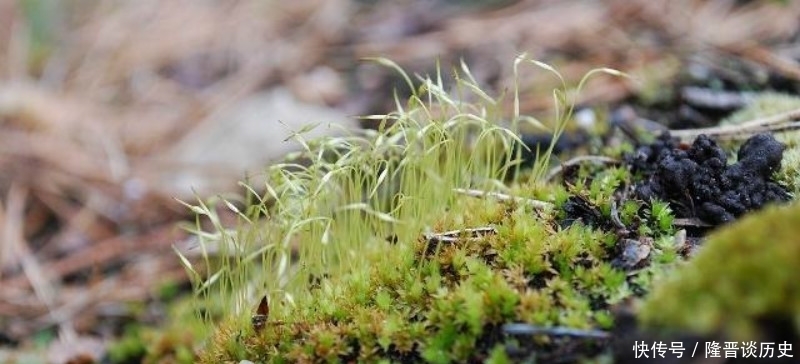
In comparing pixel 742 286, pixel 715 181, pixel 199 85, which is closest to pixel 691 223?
pixel 715 181

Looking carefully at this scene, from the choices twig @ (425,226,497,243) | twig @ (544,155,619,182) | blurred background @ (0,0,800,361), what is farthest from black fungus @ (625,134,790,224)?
blurred background @ (0,0,800,361)

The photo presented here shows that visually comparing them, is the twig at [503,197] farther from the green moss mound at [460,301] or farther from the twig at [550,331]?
the twig at [550,331]

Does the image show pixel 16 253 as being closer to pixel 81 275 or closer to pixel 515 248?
pixel 81 275

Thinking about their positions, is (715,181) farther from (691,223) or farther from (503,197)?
(503,197)

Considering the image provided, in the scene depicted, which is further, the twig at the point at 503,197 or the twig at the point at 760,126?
the twig at the point at 760,126

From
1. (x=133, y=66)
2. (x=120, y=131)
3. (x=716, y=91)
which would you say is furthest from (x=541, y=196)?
(x=133, y=66)

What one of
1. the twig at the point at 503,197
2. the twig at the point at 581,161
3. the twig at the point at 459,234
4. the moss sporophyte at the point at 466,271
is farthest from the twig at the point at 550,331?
the twig at the point at 581,161

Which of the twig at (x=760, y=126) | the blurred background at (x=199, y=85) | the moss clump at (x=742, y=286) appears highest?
the moss clump at (x=742, y=286)

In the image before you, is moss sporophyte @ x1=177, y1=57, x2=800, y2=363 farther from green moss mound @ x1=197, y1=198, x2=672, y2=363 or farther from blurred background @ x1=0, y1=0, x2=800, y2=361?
blurred background @ x1=0, y1=0, x2=800, y2=361

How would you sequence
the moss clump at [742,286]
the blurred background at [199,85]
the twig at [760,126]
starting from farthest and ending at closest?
the blurred background at [199,85] < the twig at [760,126] < the moss clump at [742,286]
